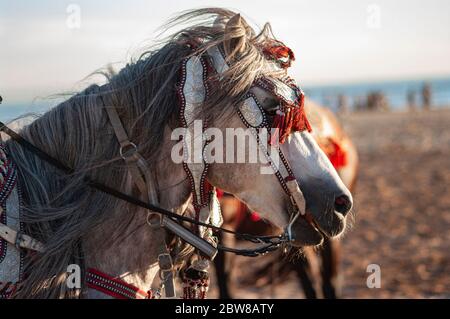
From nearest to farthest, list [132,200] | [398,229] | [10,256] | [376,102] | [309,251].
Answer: [10,256], [132,200], [309,251], [398,229], [376,102]

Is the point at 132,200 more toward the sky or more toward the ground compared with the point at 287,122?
more toward the ground

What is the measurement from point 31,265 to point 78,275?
17 cm

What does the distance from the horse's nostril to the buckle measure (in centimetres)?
77

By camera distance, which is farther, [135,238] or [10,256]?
[135,238]

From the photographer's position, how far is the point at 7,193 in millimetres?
Answer: 2277

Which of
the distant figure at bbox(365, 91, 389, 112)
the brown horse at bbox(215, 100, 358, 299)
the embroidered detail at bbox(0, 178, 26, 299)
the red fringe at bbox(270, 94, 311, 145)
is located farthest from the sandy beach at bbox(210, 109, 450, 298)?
the distant figure at bbox(365, 91, 389, 112)

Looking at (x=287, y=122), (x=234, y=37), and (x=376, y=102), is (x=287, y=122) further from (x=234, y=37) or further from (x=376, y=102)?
(x=376, y=102)

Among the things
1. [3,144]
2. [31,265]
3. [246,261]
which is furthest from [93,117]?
[246,261]

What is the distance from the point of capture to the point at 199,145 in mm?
2303

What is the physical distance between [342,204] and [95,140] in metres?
0.96

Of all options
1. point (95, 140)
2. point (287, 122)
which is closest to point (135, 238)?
point (95, 140)

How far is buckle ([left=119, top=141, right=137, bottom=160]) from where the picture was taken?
7.63ft

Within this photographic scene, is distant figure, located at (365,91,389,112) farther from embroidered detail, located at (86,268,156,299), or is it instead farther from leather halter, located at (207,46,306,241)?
embroidered detail, located at (86,268,156,299)
